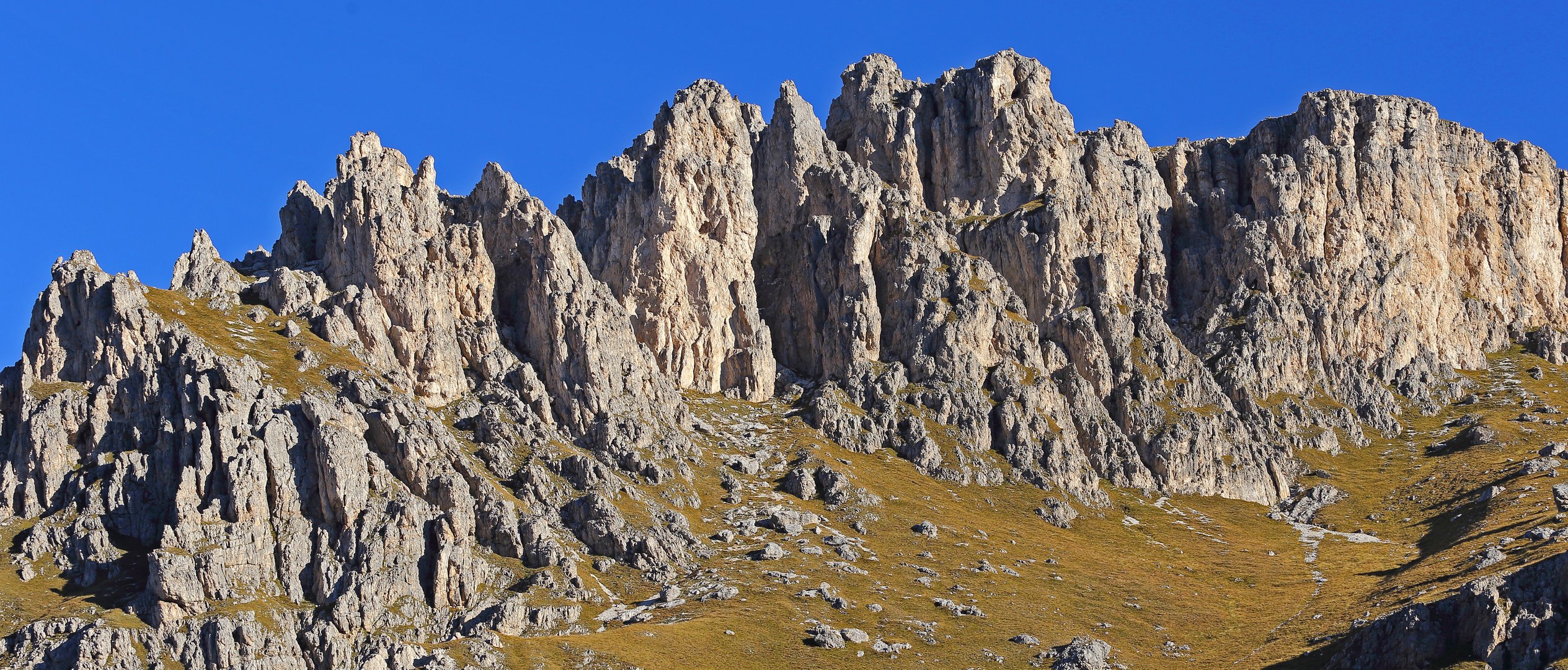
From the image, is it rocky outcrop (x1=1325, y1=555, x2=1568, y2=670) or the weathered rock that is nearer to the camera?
rocky outcrop (x1=1325, y1=555, x2=1568, y2=670)

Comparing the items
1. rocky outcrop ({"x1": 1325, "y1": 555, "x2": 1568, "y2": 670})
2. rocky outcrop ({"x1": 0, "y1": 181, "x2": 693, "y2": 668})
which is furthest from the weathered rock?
rocky outcrop ({"x1": 0, "y1": 181, "x2": 693, "y2": 668})

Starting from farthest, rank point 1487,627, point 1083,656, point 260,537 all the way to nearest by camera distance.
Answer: point 260,537 < point 1083,656 < point 1487,627

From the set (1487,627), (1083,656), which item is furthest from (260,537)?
(1487,627)

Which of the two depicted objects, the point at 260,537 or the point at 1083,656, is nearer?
the point at 1083,656

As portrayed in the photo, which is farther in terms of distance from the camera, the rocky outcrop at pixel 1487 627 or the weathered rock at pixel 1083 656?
the weathered rock at pixel 1083 656

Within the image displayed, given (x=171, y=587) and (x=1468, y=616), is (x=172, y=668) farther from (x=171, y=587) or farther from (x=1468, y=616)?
(x=1468, y=616)

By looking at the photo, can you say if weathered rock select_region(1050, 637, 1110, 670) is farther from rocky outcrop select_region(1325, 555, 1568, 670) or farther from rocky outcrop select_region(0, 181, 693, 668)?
rocky outcrop select_region(0, 181, 693, 668)

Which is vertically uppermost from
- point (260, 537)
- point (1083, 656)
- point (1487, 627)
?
point (260, 537)

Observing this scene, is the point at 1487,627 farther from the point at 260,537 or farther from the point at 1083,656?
the point at 260,537

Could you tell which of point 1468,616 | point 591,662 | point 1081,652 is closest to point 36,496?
point 591,662

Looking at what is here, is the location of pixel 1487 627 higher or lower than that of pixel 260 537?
lower

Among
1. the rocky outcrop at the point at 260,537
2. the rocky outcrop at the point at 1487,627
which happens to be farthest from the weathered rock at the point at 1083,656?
the rocky outcrop at the point at 260,537

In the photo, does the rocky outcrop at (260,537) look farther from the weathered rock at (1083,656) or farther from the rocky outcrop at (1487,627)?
the rocky outcrop at (1487,627)

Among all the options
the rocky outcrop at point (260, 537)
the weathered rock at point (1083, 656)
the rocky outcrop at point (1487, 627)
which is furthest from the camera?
the weathered rock at point (1083, 656)
